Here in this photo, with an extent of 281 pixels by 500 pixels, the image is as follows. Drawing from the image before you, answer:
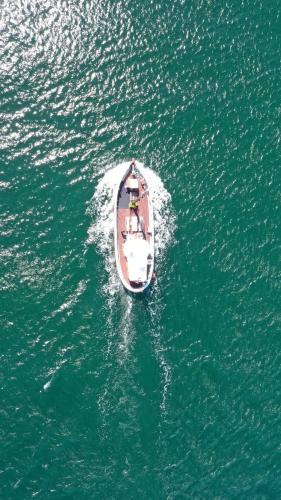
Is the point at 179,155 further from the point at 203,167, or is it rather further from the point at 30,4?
the point at 30,4

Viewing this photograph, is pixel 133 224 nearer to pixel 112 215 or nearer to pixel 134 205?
pixel 134 205

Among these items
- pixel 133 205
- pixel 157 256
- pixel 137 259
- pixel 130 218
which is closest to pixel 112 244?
pixel 130 218

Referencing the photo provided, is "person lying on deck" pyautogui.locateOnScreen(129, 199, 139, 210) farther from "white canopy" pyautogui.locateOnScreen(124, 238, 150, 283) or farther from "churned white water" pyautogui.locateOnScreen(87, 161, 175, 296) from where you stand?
"white canopy" pyautogui.locateOnScreen(124, 238, 150, 283)

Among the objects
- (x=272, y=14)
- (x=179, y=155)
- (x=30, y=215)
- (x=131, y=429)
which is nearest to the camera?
(x=131, y=429)

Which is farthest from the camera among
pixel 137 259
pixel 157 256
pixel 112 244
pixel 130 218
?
pixel 157 256

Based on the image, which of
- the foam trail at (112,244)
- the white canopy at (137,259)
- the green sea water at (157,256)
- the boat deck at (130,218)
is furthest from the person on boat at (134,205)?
the white canopy at (137,259)

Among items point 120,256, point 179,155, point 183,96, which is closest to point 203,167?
point 179,155

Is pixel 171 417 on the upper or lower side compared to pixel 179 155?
lower

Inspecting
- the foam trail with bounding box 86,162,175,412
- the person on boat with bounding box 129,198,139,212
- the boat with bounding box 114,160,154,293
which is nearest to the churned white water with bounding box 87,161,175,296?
the foam trail with bounding box 86,162,175,412
